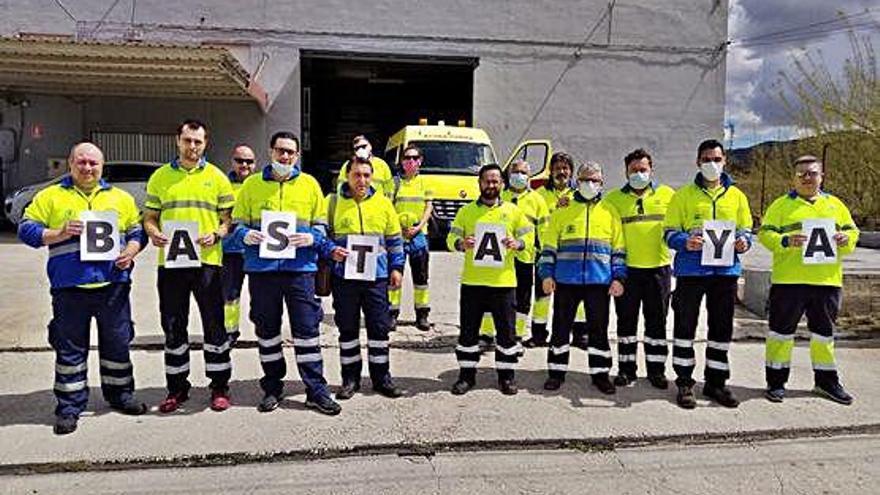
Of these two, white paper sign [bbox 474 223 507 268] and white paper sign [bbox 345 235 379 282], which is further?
white paper sign [bbox 474 223 507 268]

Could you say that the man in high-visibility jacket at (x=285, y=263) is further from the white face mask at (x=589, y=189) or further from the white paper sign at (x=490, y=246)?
the white face mask at (x=589, y=189)

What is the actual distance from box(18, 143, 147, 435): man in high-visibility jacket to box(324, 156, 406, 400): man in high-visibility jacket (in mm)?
1465

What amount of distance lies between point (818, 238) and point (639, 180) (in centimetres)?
144

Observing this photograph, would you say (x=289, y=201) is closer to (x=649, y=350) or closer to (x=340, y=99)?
(x=649, y=350)

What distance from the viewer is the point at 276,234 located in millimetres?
5023

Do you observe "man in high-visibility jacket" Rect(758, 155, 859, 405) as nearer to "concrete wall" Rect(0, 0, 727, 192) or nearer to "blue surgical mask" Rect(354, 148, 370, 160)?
"blue surgical mask" Rect(354, 148, 370, 160)

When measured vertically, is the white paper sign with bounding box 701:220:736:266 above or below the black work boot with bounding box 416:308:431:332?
above

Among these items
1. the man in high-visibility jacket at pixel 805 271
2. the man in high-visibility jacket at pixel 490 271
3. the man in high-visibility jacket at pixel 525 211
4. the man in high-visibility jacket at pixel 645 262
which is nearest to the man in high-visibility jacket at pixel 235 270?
the man in high-visibility jacket at pixel 490 271

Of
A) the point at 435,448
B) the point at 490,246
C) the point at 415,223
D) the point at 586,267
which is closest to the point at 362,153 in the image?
the point at 490,246

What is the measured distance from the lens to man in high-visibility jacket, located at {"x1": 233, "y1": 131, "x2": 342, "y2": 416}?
16.7 feet

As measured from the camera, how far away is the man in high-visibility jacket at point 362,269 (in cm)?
542

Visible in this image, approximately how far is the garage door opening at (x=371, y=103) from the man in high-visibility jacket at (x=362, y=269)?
16.3 metres

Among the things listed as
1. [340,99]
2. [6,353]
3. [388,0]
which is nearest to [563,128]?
[388,0]

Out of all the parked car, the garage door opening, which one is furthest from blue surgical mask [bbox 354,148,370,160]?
the garage door opening
